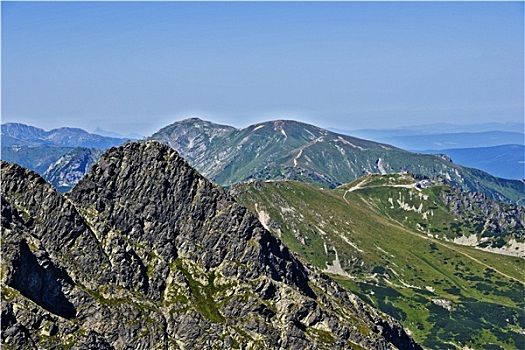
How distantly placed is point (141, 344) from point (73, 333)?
30.9 metres

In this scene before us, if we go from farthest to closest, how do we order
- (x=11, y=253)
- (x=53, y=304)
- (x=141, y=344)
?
(x=141, y=344) < (x=53, y=304) < (x=11, y=253)

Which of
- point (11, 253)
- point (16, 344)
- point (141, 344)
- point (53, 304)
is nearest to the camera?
point (16, 344)

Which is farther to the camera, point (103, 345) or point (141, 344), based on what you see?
point (141, 344)

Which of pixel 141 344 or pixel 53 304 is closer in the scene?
pixel 53 304

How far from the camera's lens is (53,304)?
18562 centimetres

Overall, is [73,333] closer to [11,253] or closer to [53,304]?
[53,304]

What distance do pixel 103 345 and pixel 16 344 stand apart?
29.1 meters

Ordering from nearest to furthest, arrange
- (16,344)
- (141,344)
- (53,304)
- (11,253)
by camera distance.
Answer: (16,344), (11,253), (53,304), (141,344)

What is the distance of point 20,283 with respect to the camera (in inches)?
6757

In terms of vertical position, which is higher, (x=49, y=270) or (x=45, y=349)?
(x=49, y=270)

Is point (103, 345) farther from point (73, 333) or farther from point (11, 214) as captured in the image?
point (11, 214)

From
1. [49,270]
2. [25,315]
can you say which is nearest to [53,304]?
[49,270]

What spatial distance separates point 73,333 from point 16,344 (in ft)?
58.1

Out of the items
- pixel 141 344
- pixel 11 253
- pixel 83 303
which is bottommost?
pixel 141 344
